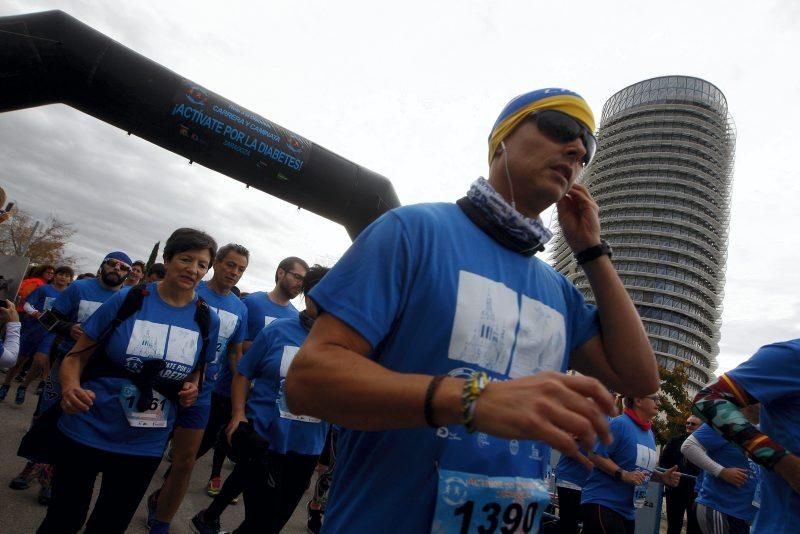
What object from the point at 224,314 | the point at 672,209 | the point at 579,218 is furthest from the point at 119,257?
the point at 672,209

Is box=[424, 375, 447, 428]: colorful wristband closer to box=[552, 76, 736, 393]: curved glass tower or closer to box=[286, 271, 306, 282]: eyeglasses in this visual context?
box=[286, 271, 306, 282]: eyeglasses

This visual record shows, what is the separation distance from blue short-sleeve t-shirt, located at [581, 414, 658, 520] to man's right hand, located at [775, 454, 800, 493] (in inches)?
102

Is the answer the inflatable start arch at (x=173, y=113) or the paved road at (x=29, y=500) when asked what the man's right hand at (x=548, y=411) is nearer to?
the paved road at (x=29, y=500)

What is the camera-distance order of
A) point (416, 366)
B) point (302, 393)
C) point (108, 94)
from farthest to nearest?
point (108, 94), point (416, 366), point (302, 393)

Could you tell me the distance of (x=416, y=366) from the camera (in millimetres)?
1162

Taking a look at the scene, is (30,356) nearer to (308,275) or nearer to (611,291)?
(308,275)

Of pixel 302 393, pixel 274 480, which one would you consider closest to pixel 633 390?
pixel 302 393

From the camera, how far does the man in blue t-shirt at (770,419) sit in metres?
2.17

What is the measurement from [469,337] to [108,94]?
772cm

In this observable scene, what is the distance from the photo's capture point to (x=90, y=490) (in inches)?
109

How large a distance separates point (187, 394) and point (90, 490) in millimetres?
700

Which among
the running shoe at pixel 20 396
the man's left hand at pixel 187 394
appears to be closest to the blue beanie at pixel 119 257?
the man's left hand at pixel 187 394

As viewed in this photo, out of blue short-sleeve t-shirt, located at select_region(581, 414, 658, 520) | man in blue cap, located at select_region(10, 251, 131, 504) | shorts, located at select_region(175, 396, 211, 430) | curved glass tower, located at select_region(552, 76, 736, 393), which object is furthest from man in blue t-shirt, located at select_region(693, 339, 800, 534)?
curved glass tower, located at select_region(552, 76, 736, 393)

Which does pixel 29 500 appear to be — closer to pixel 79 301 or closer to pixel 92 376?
pixel 79 301
